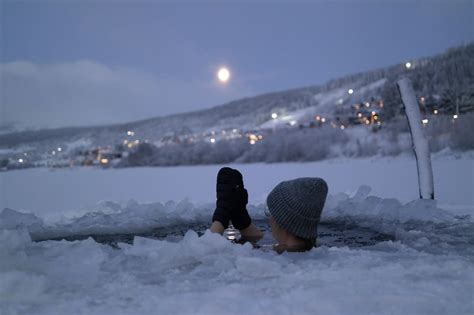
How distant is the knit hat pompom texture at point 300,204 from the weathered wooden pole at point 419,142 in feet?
12.3

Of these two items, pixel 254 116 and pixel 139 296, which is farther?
pixel 254 116

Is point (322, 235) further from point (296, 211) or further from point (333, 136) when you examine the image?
point (333, 136)

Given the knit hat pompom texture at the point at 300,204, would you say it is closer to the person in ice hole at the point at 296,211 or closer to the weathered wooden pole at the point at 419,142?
the person in ice hole at the point at 296,211

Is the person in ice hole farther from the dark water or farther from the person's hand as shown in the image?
the dark water

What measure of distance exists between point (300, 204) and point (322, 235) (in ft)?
6.85

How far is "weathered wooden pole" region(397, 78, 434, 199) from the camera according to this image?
663 centimetres

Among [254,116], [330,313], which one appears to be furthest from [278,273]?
[254,116]

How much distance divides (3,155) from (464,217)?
6635 mm

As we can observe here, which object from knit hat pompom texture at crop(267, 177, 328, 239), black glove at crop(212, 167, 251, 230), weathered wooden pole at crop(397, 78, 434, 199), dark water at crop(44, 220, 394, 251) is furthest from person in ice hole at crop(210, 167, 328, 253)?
weathered wooden pole at crop(397, 78, 434, 199)

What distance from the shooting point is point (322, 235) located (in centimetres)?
544

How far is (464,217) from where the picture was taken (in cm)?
583

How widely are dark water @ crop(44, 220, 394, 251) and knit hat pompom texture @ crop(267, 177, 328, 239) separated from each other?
4.28ft

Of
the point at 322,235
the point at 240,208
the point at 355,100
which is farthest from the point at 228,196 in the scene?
the point at 355,100

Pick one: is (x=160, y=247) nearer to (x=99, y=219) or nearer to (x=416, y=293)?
(x=416, y=293)
